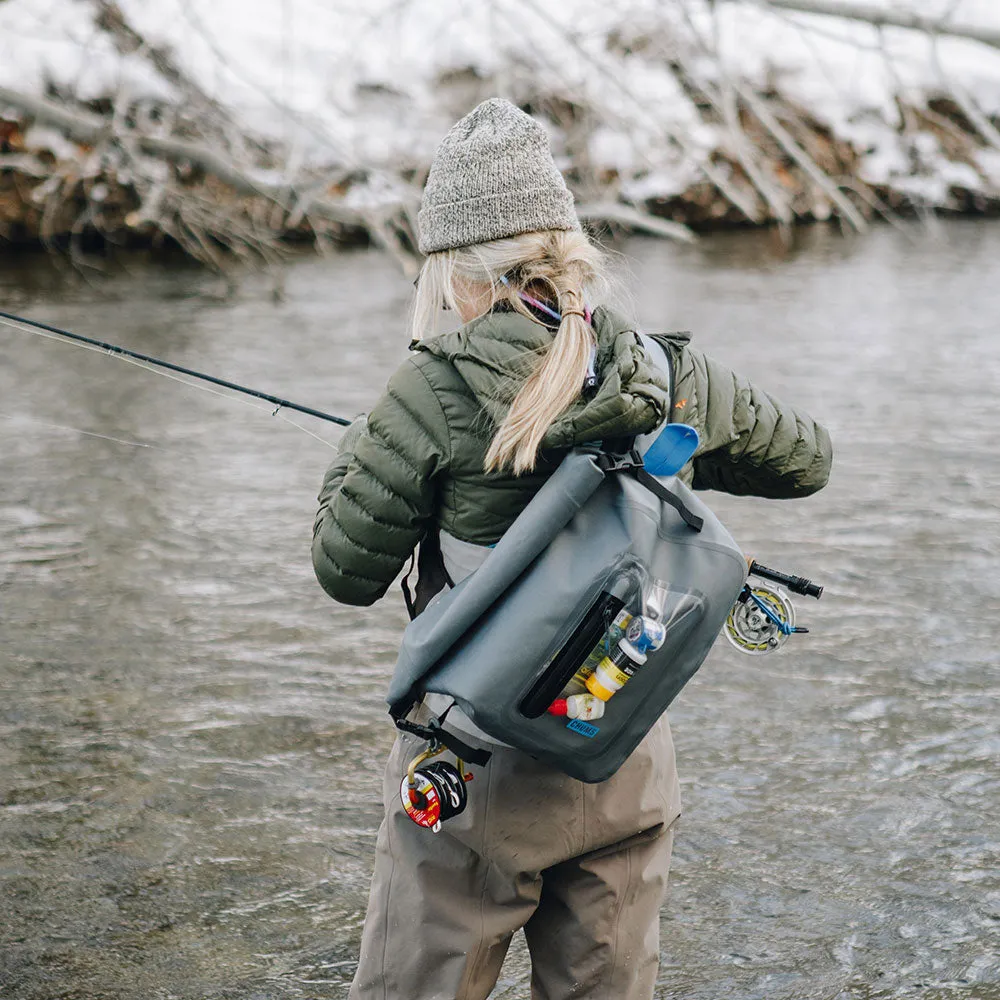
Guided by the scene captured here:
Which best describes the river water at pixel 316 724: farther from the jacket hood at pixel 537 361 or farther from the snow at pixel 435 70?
the snow at pixel 435 70

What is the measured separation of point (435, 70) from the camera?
14305 mm

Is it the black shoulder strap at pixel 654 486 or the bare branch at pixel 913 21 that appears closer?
the black shoulder strap at pixel 654 486

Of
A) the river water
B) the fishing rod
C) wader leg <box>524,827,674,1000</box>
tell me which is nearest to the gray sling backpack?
wader leg <box>524,827,674,1000</box>

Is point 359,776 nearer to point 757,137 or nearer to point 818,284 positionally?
point 818,284

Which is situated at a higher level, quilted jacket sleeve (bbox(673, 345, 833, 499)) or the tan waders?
quilted jacket sleeve (bbox(673, 345, 833, 499))

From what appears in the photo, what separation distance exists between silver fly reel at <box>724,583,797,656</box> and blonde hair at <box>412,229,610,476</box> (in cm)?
60

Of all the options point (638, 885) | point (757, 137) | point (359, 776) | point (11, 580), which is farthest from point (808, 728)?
point (757, 137)

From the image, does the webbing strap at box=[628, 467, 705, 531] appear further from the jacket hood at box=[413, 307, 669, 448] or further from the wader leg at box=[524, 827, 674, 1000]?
the wader leg at box=[524, 827, 674, 1000]

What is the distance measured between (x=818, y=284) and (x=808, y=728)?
847 cm

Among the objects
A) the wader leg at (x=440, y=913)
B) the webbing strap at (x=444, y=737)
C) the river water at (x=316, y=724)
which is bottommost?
the river water at (x=316, y=724)

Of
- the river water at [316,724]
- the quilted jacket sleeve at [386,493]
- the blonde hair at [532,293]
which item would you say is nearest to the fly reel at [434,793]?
the quilted jacket sleeve at [386,493]

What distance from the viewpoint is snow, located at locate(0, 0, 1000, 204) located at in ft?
34.2

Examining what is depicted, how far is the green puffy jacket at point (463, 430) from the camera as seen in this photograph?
184 cm

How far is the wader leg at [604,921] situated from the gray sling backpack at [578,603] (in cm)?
28
